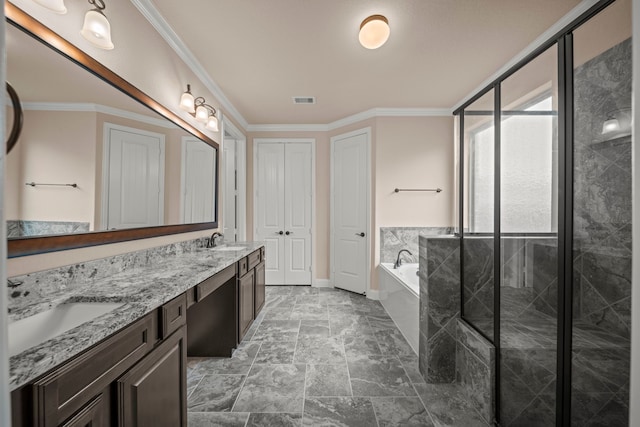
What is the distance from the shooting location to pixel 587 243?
1078 millimetres

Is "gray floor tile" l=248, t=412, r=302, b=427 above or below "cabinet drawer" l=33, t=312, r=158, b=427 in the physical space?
below

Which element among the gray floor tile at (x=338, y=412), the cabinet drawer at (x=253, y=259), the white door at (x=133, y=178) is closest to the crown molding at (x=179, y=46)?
the white door at (x=133, y=178)

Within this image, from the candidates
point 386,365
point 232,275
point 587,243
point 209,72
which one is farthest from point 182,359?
point 209,72

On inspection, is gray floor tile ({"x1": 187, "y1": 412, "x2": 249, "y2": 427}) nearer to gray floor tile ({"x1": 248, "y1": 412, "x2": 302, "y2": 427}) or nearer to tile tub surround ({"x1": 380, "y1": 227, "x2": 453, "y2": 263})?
gray floor tile ({"x1": 248, "y1": 412, "x2": 302, "y2": 427})

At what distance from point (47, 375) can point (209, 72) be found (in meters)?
2.74

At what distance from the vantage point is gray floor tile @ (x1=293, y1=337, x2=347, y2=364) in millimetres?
2146

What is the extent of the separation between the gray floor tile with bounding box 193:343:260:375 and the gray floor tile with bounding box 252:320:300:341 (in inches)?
9.8

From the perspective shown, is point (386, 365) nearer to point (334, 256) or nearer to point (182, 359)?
point (182, 359)

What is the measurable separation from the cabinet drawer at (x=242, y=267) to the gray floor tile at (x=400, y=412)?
1366mm

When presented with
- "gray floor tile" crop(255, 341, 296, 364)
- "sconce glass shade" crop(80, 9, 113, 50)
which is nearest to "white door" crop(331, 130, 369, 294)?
"gray floor tile" crop(255, 341, 296, 364)

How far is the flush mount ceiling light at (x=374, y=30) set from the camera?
1872mm

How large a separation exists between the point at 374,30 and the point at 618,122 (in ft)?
4.98

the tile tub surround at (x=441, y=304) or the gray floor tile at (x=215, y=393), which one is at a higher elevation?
the tile tub surround at (x=441, y=304)

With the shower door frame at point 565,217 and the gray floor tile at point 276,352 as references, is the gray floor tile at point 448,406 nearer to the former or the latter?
the shower door frame at point 565,217
